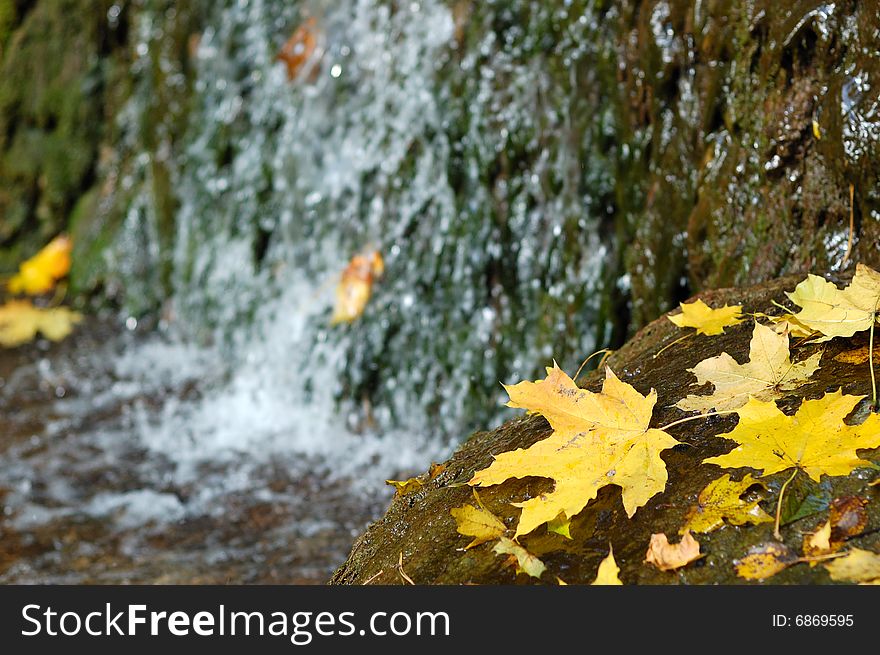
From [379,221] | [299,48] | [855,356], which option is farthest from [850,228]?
[299,48]

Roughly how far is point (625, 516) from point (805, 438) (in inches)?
11.7

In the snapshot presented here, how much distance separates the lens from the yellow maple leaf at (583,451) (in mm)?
1328

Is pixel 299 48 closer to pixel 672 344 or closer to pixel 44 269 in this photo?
pixel 44 269

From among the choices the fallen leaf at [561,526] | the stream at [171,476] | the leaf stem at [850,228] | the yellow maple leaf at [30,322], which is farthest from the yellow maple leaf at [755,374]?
the yellow maple leaf at [30,322]

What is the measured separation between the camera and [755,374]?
153 cm

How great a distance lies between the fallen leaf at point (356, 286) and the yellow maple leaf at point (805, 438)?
2.50 metres

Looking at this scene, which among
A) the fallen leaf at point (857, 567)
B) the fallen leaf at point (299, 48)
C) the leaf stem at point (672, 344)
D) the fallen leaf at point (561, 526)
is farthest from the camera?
the fallen leaf at point (299, 48)

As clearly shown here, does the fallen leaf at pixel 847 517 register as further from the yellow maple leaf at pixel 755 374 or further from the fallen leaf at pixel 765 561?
the yellow maple leaf at pixel 755 374

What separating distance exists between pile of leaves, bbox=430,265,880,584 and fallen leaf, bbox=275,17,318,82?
10.5 feet

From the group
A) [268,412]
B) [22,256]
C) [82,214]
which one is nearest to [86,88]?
[82,214]

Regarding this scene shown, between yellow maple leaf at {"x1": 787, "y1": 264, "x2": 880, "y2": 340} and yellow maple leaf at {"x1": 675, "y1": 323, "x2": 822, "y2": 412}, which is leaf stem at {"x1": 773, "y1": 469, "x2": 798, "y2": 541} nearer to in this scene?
yellow maple leaf at {"x1": 675, "y1": 323, "x2": 822, "y2": 412}

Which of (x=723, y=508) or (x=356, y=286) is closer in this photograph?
(x=723, y=508)

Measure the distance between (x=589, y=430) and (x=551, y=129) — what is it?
6.18ft

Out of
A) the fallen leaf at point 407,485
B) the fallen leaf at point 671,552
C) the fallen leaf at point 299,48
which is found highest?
the fallen leaf at point 299,48
